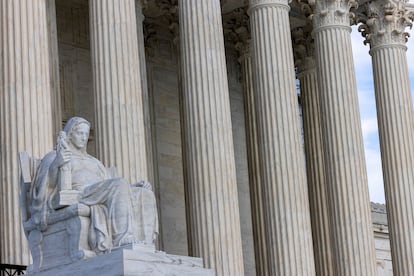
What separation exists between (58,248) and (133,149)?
12408 millimetres

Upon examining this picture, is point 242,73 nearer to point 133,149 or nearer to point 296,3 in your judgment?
point 296,3

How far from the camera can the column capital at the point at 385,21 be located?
53.6 metres

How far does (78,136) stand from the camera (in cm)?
2731

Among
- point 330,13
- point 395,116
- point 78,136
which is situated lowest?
point 78,136

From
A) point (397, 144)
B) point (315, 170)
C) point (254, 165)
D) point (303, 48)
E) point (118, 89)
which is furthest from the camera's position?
point (303, 48)

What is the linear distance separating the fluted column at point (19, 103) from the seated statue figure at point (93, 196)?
656 centimetres

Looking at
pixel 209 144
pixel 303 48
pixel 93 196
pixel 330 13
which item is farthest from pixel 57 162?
pixel 303 48

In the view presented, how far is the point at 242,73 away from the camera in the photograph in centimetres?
5712

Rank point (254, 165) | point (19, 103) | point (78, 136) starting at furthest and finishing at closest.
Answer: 1. point (254, 165)
2. point (19, 103)
3. point (78, 136)

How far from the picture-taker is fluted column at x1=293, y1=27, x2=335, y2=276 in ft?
177

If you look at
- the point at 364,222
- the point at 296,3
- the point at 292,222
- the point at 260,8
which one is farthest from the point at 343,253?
the point at 296,3

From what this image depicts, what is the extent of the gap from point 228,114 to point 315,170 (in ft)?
49.4

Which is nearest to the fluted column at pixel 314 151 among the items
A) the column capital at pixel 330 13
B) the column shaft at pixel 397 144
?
the column shaft at pixel 397 144

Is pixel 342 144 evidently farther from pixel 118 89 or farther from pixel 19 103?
pixel 19 103
